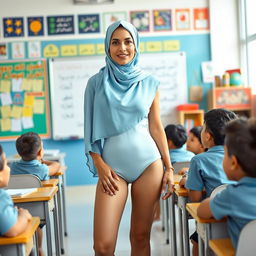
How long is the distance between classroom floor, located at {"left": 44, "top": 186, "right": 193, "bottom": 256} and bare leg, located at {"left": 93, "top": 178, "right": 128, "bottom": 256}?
1310mm

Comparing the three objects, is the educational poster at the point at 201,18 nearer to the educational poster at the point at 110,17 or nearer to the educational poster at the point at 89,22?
the educational poster at the point at 110,17

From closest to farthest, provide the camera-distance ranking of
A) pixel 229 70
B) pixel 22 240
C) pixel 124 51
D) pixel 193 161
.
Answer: pixel 22 240, pixel 124 51, pixel 193 161, pixel 229 70

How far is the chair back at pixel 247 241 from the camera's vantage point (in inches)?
48.7

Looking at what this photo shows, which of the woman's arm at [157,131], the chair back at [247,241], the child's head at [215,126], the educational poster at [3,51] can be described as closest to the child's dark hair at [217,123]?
the child's head at [215,126]

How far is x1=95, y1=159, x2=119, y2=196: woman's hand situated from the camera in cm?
171

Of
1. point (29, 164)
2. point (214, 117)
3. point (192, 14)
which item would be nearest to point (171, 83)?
point (192, 14)

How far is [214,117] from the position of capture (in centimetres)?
204

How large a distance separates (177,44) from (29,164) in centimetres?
336

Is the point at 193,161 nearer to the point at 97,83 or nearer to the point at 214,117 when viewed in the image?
the point at 214,117

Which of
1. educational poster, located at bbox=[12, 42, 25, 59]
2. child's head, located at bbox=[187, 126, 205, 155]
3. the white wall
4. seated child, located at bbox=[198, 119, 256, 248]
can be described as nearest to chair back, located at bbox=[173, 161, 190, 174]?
child's head, located at bbox=[187, 126, 205, 155]

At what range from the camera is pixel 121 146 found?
1763 millimetres

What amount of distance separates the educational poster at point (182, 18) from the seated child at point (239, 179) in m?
4.36

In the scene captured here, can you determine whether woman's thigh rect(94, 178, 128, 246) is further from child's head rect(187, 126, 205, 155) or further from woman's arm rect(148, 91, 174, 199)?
child's head rect(187, 126, 205, 155)

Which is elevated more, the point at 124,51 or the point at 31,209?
the point at 124,51
